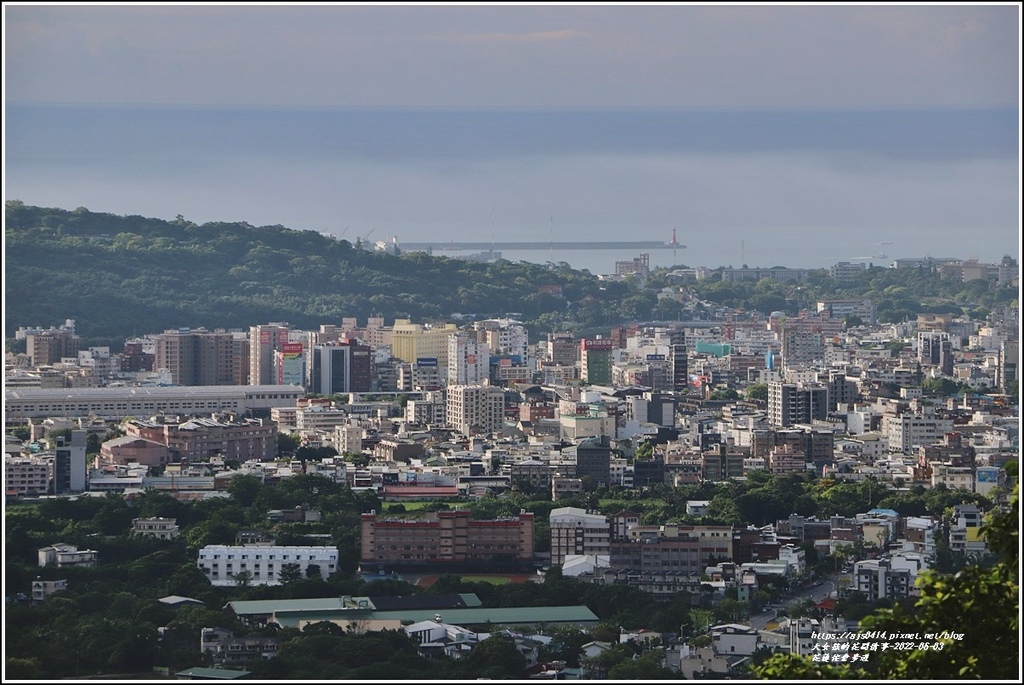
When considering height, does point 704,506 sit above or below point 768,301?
below

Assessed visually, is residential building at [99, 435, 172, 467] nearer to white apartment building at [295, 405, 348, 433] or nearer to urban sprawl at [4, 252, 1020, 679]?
urban sprawl at [4, 252, 1020, 679]

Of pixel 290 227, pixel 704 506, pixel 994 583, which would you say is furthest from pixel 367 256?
pixel 994 583

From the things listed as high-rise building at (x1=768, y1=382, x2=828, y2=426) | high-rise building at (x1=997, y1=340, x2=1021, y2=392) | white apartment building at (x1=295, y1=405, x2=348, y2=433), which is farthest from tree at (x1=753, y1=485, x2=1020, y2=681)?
high-rise building at (x1=997, y1=340, x2=1021, y2=392)

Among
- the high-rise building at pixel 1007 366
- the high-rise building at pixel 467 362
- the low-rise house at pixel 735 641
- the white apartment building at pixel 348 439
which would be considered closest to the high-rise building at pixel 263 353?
the high-rise building at pixel 467 362

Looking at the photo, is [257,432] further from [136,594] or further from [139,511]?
[136,594]

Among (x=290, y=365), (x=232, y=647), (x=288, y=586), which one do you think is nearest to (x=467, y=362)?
(x=290, y=365)

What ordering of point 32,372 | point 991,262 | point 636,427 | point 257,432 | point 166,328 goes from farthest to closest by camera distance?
1. point 991,262
2. point 166,328
3. point 32,372
4. point 636,427
5. point 257,432

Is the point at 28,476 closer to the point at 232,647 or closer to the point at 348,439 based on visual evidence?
the point at 348,439
